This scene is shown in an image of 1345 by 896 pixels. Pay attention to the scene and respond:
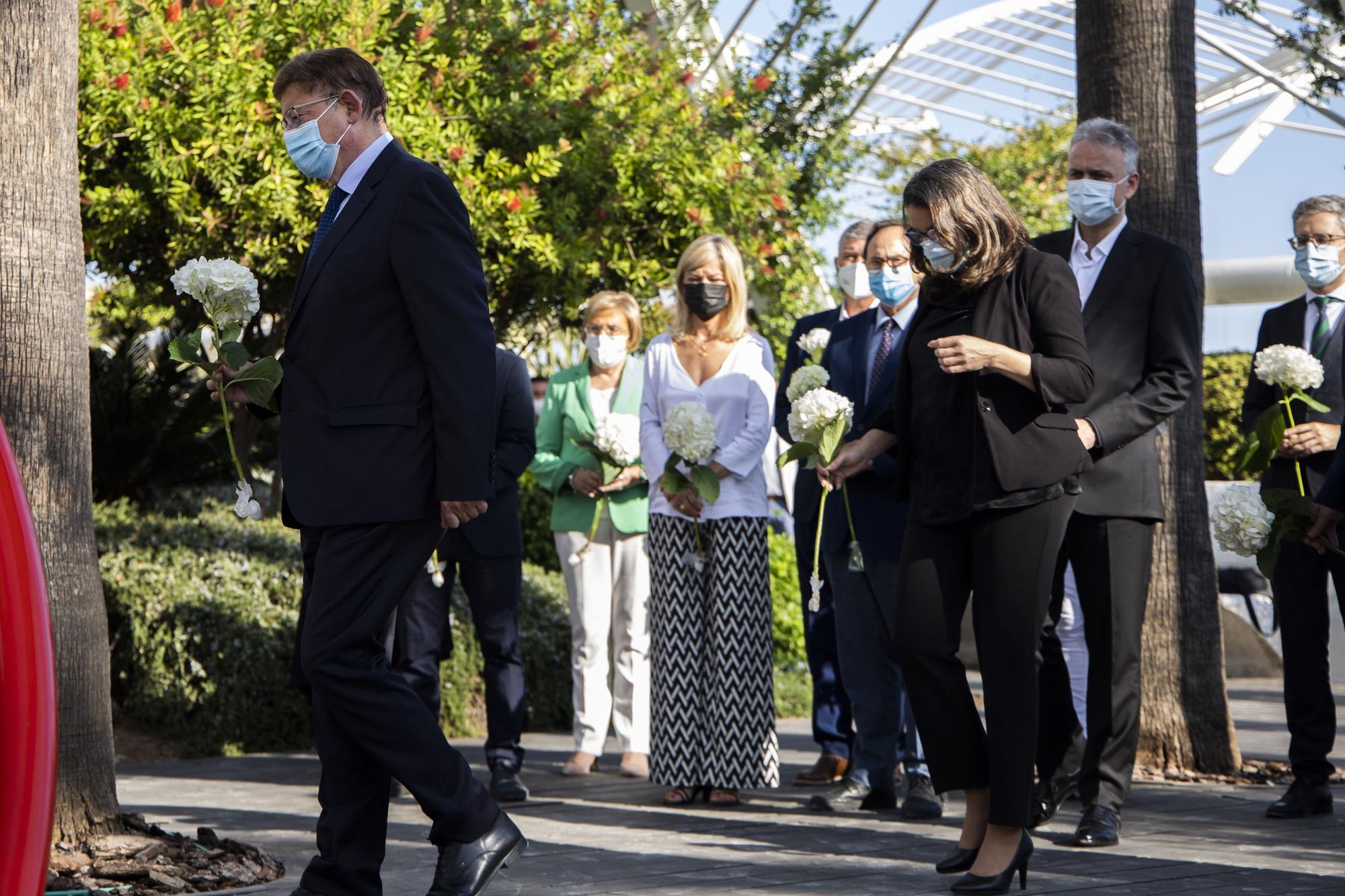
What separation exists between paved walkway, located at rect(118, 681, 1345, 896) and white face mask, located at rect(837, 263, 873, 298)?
2.27 meters

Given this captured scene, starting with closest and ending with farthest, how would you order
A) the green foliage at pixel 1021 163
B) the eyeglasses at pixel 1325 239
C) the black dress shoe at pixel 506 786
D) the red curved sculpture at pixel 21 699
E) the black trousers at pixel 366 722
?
the red curved sculpture at pixel 21 699, the black trousers at pixel 366 722, the eyeglasses at pixel 1325 239, the black dress shoe at pixel 506 786, the green foliage at pixel 1021 163

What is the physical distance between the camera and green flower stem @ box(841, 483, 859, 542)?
20.4 ft

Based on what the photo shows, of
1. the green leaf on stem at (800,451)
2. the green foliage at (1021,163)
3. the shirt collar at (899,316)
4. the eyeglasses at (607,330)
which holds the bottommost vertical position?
the green leaf on stem at (800,451)

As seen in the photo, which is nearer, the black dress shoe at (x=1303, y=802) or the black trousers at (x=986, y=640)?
the black trousers at (x=986, y=640)

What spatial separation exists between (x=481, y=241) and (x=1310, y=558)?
5.98m

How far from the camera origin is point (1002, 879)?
14.5ft

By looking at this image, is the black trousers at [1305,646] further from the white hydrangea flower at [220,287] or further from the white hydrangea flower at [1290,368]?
the white hydrangea flower at [220,287]

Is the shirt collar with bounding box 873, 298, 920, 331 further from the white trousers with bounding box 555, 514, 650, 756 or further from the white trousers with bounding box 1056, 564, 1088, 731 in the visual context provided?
the white trousers with bounding box 555, 514, 650, 756

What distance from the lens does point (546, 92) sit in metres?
10.7

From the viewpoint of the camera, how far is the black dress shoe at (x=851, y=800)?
623 cm

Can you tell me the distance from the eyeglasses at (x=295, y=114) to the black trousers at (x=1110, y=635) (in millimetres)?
2933

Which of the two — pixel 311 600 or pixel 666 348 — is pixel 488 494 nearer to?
pixel 311 600

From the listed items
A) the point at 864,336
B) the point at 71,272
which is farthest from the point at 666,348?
the point at 71,272

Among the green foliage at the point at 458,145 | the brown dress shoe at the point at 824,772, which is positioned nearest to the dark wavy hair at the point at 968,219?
the brown dress shoe at the point at 824,772
